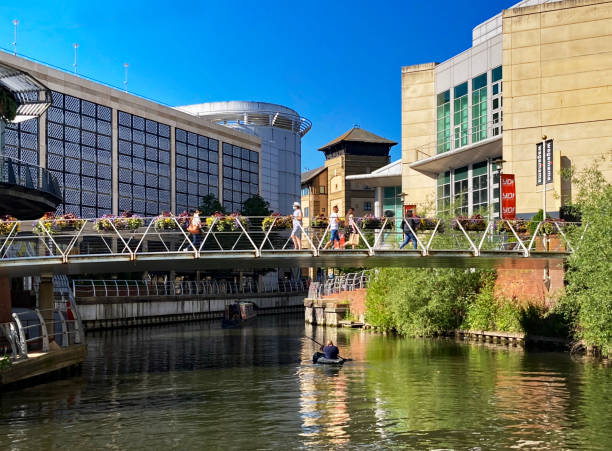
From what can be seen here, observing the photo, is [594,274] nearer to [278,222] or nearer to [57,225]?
[278,222]

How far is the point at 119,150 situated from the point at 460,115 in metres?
43.9

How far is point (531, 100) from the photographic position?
2566 inches

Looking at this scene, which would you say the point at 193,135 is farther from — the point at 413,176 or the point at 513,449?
the point at 513,449

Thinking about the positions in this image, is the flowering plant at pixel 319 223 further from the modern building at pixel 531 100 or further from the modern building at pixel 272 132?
the modern building at pixel 272 132

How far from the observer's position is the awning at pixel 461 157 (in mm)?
69188

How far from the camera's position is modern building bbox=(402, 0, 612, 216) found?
6225 cm

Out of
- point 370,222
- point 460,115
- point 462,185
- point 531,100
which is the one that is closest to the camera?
point 370,222

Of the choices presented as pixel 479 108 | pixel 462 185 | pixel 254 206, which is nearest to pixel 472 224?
pixel 479 108

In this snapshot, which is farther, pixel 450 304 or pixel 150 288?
pixel 150 288

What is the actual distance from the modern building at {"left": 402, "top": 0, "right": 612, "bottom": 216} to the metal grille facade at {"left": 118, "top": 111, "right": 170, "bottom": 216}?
42.6 m

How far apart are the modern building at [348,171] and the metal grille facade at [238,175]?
27.8m

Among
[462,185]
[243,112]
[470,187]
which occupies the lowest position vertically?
[470,187]

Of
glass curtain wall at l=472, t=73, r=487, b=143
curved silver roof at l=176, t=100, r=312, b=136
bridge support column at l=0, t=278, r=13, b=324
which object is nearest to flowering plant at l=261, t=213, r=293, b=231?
bridge support column at l=0, t=278, r=13, b=324

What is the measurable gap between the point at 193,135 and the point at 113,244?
84.0m
